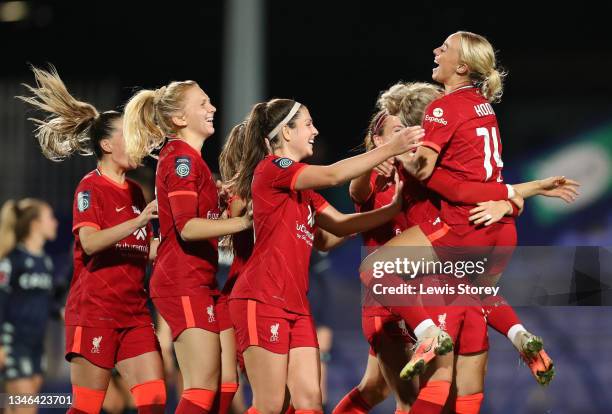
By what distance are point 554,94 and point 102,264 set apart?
5838 millimetres

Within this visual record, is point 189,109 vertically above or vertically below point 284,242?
above

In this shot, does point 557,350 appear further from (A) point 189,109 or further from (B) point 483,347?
(A) point 189,109

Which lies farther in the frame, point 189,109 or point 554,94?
point 554,94

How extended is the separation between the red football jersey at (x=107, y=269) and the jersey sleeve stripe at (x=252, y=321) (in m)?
0.73

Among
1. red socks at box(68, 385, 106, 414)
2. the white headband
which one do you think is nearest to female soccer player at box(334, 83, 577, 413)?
the white headband

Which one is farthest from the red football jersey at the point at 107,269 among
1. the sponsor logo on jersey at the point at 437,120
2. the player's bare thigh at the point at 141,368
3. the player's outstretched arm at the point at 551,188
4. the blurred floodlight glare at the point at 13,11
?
the blurred floodlight glare at the point at 13,11

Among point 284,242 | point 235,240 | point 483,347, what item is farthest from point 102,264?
point 483,347

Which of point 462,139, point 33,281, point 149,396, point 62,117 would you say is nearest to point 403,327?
point 462,139

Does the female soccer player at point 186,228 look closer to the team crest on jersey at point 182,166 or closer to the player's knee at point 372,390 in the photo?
the team crest on jersey at point 182,166

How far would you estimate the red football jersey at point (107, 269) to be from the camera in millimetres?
4654

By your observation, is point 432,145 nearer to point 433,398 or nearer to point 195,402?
point 433,398

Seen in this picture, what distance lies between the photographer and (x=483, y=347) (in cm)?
445

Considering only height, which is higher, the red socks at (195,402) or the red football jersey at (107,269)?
the red football jersey at (107,269)

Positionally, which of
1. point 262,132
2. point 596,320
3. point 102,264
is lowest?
point 596,320
